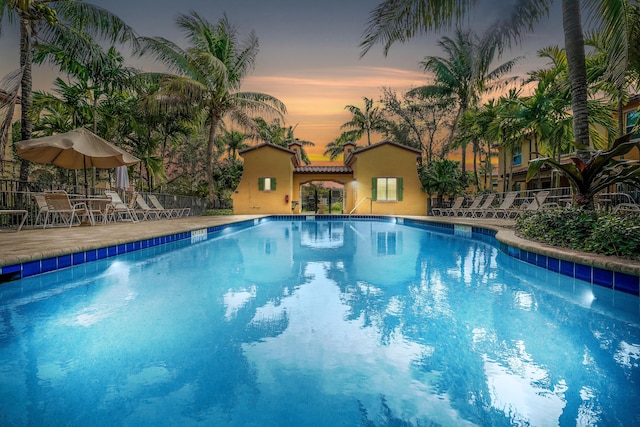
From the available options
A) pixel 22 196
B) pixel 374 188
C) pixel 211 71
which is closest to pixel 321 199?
pixel 374 188

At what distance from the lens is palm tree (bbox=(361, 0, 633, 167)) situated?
5.12m

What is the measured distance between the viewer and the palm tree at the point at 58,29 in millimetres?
8461

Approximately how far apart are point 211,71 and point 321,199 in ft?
40.2

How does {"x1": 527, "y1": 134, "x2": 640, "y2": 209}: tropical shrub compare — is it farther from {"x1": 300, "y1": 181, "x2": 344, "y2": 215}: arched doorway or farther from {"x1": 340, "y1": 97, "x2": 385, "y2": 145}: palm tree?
{"x1": 340, "y1": 97, "x2": 385, "y2": 145}: palm tree

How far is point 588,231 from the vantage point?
4.62 metres

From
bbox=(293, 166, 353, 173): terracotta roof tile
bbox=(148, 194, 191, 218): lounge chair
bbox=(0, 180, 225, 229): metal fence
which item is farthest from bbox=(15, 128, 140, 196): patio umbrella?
bbox=(293, 166, 353, 173): terracotta roof tile

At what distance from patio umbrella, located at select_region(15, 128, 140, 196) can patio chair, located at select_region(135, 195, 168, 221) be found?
88.4 inches

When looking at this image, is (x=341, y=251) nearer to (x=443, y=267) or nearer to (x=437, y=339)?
(x=443, y=267)

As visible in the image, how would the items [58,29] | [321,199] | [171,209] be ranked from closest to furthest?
[58,29]
[171,209]
[321,199]

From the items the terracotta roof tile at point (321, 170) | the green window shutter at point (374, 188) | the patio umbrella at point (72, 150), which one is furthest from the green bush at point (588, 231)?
the terracotta roof tile at point (321, 170)

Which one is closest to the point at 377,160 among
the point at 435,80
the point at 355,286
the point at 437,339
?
the point at 435,80

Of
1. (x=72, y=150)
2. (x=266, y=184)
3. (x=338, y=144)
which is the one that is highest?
(x=338, y=144)

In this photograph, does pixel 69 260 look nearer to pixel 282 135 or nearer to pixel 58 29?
pixel 58 29

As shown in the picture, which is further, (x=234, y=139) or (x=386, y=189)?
(x=234, y=139)
